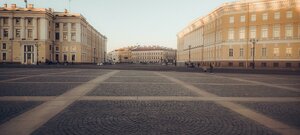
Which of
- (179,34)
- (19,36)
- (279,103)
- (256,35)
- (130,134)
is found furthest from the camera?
(179,34)

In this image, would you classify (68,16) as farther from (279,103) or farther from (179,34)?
(279,103)

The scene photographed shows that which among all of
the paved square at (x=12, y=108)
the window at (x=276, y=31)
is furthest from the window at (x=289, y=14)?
the paved square at (x=12, y=108)

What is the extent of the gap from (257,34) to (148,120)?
168 ft

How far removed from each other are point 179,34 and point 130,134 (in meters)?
105

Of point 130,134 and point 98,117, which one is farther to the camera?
point 98,117

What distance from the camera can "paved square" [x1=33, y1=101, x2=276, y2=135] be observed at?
4.96 m

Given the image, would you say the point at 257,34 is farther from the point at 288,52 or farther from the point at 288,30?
the point at 288,52

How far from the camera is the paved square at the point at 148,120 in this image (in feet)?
16.3

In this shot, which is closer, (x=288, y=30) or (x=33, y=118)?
(x=33, y=118)

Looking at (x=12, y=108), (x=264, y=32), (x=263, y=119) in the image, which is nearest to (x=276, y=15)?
(x=264, y=32)

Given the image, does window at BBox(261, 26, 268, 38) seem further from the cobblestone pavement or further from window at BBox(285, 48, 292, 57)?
the cobblestone pavement

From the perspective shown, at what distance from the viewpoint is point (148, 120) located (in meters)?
5.77

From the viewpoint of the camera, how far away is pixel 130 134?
15.5 feet

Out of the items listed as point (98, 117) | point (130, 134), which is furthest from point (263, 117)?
point (98, 117)
